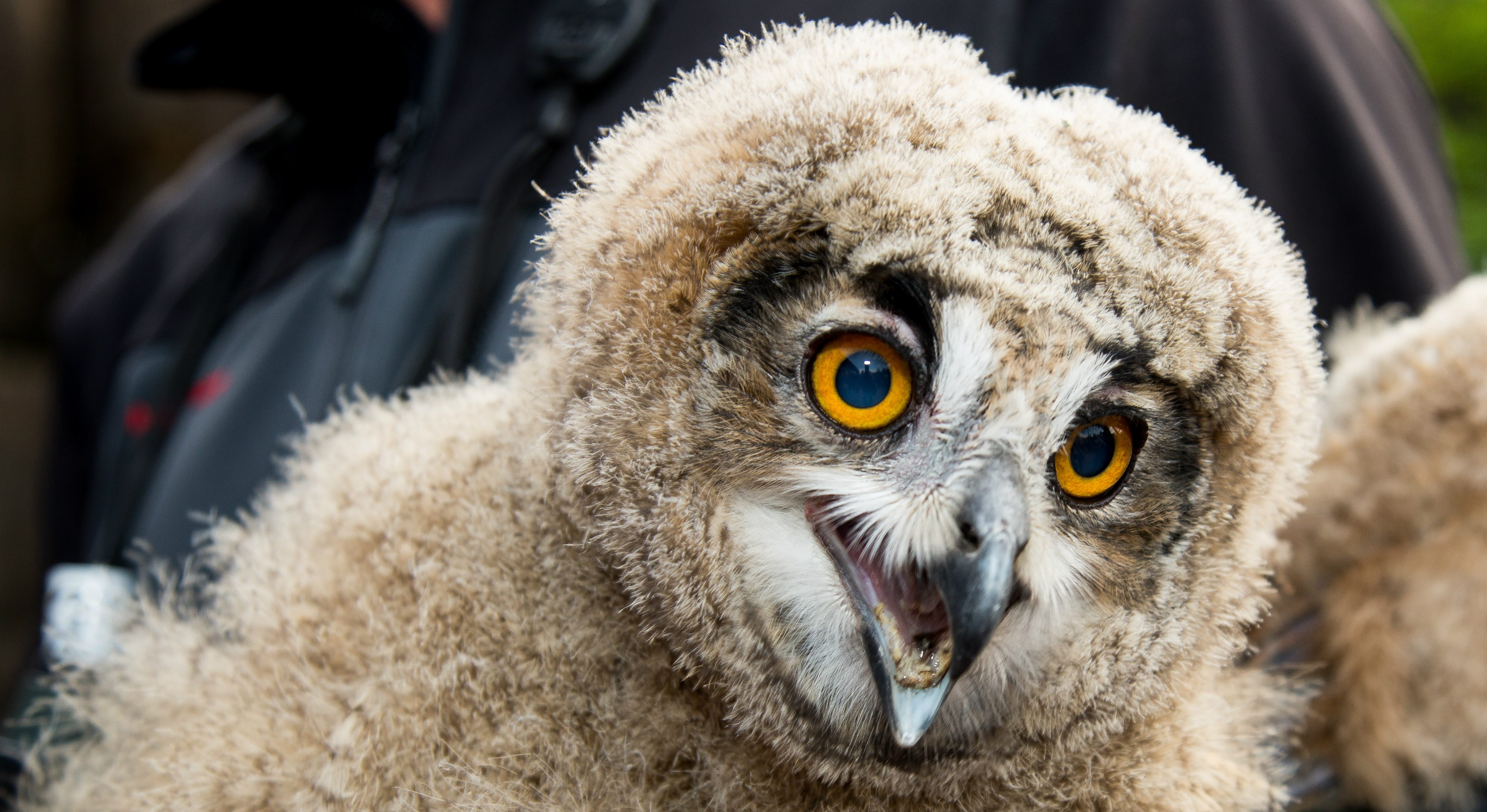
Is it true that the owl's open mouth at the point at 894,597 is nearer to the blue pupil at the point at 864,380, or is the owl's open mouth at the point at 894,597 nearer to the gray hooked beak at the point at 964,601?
the gray hooked beak at the point at 964,601

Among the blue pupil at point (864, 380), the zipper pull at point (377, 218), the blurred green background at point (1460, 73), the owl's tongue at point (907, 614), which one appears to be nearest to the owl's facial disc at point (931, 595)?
the owl's tongue at point (907, 614)

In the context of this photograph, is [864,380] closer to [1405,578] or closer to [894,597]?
[894,597]

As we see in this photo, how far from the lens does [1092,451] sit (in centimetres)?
104

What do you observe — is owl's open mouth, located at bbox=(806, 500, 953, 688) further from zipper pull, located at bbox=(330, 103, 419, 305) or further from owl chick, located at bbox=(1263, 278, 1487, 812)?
zipper pull, located at bbox=(330, 103, 419, 305)

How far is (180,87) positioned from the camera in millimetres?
2166

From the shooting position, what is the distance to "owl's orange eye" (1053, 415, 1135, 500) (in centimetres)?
104

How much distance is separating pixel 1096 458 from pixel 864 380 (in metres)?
0.26

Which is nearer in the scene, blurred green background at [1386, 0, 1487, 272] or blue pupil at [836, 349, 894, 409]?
blue pupil at [836, 349, 894, 409]

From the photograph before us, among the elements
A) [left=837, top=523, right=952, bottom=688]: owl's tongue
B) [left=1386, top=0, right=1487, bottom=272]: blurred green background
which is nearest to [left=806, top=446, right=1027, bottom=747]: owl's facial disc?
[left=837, top=523, right=952, bottom=688]: owl's tongue

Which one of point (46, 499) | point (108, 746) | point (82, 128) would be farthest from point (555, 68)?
point (82, 128)

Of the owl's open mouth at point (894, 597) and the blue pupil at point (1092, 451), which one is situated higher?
the blue pupil at point (1092, 451)

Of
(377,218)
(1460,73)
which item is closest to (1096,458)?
(377,218)

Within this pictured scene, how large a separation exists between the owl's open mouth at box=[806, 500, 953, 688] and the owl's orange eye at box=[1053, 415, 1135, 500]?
0.18 metres

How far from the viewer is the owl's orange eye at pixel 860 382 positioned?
1000 mm
